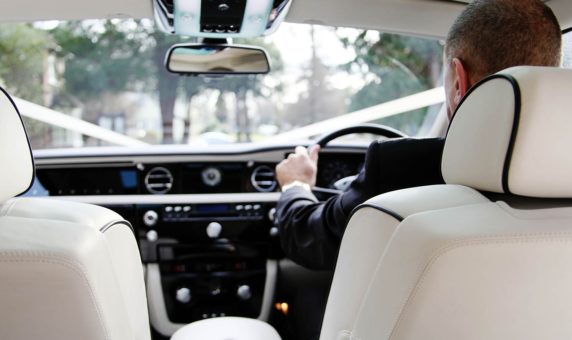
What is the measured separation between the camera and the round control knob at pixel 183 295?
3.47 m

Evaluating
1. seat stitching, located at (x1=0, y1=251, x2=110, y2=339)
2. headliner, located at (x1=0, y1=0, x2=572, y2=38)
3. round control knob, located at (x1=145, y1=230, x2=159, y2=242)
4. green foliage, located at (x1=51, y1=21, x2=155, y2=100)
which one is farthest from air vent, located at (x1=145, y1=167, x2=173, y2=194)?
seat stitching, located at (x1=0, y1=251, x2=110, y2=339)

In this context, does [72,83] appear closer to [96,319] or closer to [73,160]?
[73,160]

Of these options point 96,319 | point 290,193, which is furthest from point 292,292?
point 96,319

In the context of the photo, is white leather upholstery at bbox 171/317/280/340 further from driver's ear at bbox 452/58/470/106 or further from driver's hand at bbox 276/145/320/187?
driver's ear at bbox 452/58/470/106

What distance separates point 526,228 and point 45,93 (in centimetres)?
542

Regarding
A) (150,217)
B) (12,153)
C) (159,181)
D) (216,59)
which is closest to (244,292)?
(150,217)

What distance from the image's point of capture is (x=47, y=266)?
117cm

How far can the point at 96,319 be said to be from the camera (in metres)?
1.24

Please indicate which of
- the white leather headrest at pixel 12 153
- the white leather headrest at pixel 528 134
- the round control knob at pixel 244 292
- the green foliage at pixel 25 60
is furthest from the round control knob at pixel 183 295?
the green foliage at pixel 25 60

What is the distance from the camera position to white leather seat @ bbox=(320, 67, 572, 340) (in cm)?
115

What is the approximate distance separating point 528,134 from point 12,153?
113 cm

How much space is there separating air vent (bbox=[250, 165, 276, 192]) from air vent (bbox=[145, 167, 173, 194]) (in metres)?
0.50

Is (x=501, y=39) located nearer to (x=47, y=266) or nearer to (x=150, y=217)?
(x=47, y=266)

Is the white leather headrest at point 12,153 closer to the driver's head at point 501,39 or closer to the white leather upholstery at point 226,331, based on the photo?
the white leather upholstery at point 226,331
